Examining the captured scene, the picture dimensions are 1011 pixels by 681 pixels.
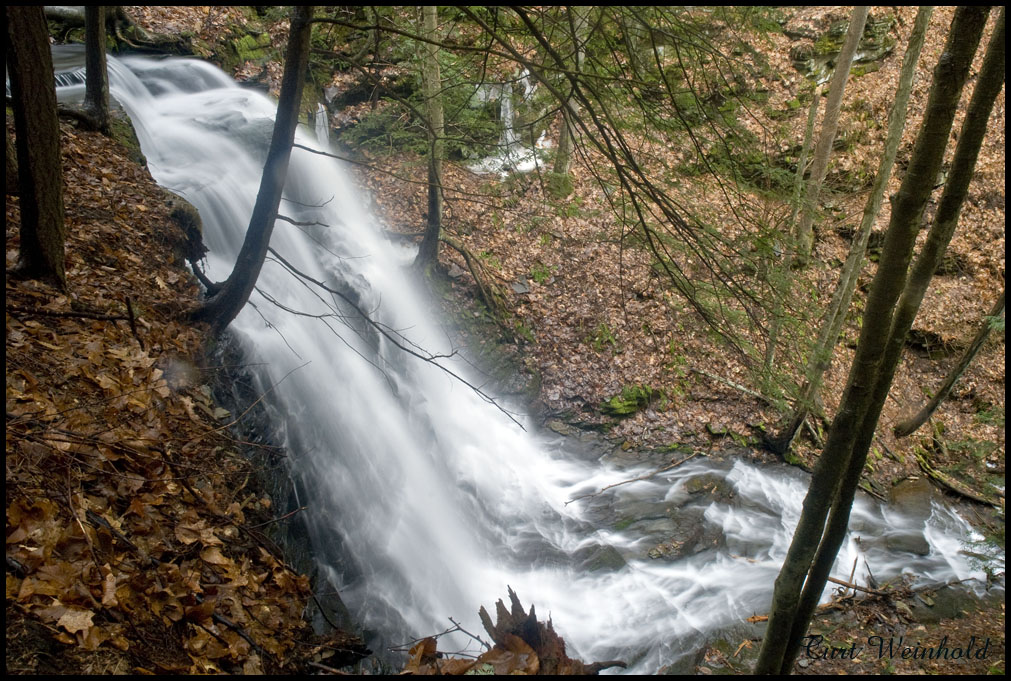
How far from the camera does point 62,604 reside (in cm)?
249

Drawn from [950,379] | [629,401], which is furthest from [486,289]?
[950,379]

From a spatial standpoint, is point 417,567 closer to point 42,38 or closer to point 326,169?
point 42,38

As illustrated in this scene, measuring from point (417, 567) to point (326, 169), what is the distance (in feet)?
25.1

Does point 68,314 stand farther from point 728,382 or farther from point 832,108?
point 728,382

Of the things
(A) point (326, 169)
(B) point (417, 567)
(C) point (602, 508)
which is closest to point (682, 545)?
(C) point (602, 508)

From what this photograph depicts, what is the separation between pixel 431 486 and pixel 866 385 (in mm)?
5282

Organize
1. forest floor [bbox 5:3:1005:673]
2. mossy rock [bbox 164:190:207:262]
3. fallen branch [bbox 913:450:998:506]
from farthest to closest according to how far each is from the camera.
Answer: fallen branch [bbox 913:450:998:506] < mossy rock [bbox 164:190:207:262] < forest floor [bbox 5:3:1005:673]

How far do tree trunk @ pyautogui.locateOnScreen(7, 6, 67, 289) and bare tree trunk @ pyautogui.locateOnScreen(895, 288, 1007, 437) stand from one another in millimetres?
11642

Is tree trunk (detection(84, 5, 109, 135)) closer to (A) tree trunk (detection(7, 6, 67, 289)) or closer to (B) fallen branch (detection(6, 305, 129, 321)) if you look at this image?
(A) tree trunk (detection(7, 6, 67, 289))

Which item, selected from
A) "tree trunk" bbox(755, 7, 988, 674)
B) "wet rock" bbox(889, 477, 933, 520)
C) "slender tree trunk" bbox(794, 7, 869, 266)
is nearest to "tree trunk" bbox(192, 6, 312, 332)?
"tree trunk" bbox(755, 7, 988, 674)

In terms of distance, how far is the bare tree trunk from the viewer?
29.6ft

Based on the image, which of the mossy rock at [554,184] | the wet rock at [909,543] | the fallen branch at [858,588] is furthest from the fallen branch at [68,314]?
the wet rock at [909,543]

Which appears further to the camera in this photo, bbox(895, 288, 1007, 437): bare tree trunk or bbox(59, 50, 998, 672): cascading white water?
bbox(895, 288, 1007, 437): bare tree trunk

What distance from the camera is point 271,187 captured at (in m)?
4.81
